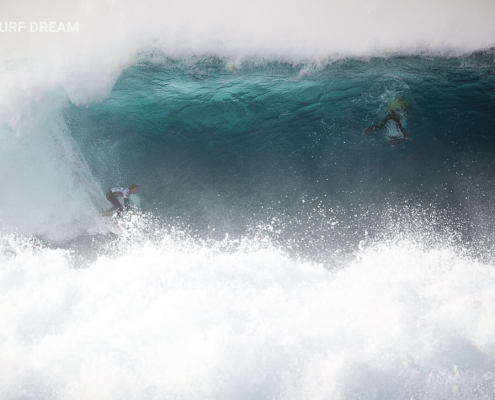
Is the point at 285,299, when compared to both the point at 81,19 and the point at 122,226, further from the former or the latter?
the point at 81,19

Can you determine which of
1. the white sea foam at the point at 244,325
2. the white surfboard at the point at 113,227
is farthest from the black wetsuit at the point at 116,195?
the white sea foam at the point at 244,325

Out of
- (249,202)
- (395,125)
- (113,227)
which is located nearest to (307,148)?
(249,202)

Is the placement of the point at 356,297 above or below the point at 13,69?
below

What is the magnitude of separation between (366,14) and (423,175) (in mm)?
4846

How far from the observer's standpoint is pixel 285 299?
6.43 metres

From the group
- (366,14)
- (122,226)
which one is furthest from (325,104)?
(122,226)

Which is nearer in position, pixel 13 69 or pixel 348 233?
pixel 348 233

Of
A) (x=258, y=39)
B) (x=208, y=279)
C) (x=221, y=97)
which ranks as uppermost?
(x=258, y=39)

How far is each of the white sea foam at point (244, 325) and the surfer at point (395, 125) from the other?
2437 millimetres

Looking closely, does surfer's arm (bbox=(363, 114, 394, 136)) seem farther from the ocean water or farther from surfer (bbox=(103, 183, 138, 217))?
surfer (bbox=(103, 183, 138, 217))

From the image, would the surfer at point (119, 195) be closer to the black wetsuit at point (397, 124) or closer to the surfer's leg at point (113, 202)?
the surfer's leg at point (113, 202)

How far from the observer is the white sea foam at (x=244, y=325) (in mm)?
5441

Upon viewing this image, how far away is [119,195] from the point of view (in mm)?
7707

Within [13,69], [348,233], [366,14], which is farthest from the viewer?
[366,14]
